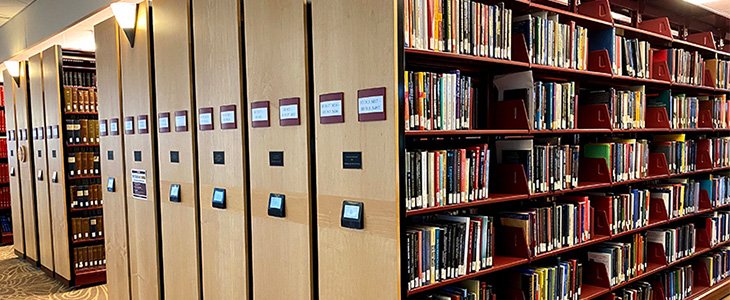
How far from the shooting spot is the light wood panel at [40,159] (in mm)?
5113

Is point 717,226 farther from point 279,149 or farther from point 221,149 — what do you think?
point 221,149

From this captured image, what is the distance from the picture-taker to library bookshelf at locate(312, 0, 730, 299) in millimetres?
1961

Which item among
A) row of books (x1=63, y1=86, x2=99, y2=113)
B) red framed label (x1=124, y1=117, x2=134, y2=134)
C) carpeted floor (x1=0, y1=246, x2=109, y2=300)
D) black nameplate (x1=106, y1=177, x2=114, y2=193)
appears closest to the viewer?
red framed label (x1=124, y1=117, x2=134, y2=134)

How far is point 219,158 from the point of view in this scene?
2896mm

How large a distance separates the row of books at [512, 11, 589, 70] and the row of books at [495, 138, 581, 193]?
448mm

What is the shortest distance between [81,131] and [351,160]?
394cm

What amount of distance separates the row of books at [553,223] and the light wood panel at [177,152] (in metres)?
1.86

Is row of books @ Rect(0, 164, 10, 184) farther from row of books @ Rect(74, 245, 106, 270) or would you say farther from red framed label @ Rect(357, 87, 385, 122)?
red framed label @ Rect(357, 87, 385, 122)

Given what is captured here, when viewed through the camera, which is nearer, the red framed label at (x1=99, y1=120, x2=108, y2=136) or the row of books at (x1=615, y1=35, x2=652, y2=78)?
the row of books at (x1=615, y1=35, x2=652, y2=78)

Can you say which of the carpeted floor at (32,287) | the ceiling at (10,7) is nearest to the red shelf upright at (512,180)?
the carpeted floor at (32,287)

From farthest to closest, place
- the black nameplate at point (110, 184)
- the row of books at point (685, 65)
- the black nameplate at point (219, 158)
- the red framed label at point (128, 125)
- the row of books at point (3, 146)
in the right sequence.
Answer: the row of books at point (3, 146)
the black nameplate at point (110, 184)
the row of books at point (685, 65)
the red framed label at point (128, 125)
the black nameplate at point (219, 158)

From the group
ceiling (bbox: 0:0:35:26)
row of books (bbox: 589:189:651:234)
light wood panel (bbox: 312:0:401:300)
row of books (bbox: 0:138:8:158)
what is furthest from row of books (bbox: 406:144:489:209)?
row of books (bbox: 0:138:8:158)

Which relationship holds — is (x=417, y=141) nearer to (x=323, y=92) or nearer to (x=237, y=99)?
(x=323, y=92)

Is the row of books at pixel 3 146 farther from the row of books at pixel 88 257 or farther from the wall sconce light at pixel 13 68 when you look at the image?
the row of books at pixel 88 257
